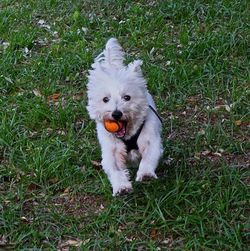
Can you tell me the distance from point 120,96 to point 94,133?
58.3 inches

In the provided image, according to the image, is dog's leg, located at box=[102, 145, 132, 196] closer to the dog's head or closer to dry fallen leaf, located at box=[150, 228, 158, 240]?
the dog's head

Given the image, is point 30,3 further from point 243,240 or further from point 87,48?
point 243,240

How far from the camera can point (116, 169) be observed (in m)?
4.41

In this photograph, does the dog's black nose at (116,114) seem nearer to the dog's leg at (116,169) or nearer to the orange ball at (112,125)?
the orange ball at (112,125)

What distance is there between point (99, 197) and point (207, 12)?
152 inches

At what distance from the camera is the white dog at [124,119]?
4.27 m

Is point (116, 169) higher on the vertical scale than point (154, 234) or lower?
higher

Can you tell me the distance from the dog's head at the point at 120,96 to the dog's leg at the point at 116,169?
0.52 feet

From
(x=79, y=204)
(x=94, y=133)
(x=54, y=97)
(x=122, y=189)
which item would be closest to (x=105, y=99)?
(x=122, y=189)

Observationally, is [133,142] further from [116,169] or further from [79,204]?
[79,204]

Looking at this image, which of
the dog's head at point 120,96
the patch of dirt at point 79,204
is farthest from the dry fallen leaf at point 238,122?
the patch of dirt at point 79,204

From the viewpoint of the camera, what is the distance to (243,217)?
431cm

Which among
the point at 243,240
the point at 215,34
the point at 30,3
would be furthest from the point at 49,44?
the point at 243,240

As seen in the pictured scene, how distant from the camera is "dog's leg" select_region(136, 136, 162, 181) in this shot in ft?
13.9
